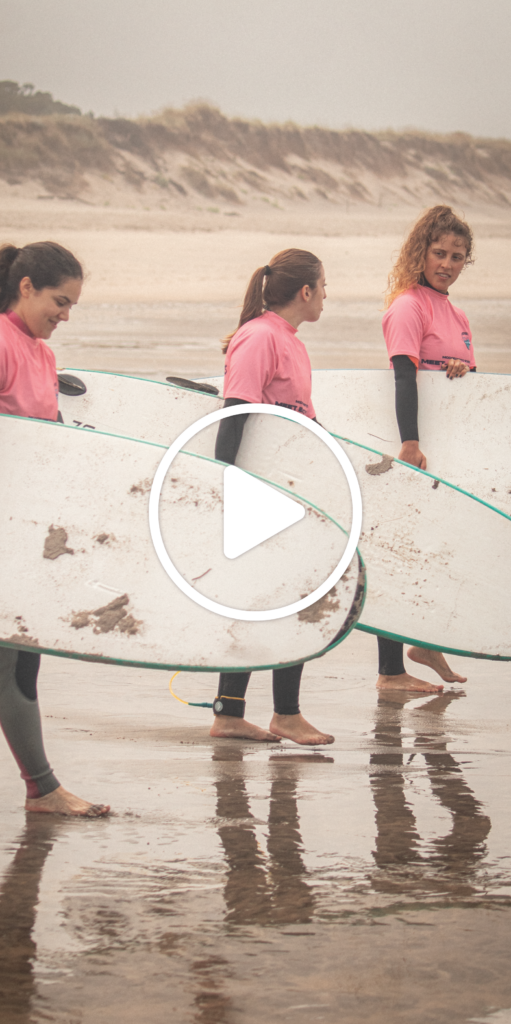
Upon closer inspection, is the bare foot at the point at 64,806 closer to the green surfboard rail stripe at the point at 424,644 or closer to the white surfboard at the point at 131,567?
the white surfboard at the point at 131,567

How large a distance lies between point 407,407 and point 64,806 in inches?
73.5

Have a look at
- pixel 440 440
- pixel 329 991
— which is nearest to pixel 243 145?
pixel 440 440

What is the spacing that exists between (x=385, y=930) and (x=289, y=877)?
0.87 ft

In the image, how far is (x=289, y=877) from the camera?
1.94m

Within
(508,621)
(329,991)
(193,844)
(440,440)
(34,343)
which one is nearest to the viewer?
(329,991)

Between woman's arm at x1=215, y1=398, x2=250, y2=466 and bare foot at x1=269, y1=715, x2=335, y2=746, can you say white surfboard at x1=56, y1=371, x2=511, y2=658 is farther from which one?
bare foot at x1=269, y1=715, x2=335, y2=746

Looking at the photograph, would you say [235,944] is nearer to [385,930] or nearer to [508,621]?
[385,930]

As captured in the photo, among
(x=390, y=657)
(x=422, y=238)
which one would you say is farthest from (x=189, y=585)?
(x=422, y=238)

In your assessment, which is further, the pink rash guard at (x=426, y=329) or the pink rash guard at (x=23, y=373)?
the pink rash guard at (x=426, y=329)

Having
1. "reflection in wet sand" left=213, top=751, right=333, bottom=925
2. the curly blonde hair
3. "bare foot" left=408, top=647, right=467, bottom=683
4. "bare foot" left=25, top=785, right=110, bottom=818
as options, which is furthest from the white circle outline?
the curly blonde hair

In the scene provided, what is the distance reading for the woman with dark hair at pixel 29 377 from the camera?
2.29 metres

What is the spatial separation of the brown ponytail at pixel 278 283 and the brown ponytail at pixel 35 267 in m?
0.74

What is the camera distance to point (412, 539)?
3.29 meters

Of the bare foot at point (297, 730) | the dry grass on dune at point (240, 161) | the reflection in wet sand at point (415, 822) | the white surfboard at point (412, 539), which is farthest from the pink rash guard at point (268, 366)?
the dry grass on dune at point (240, 161)
